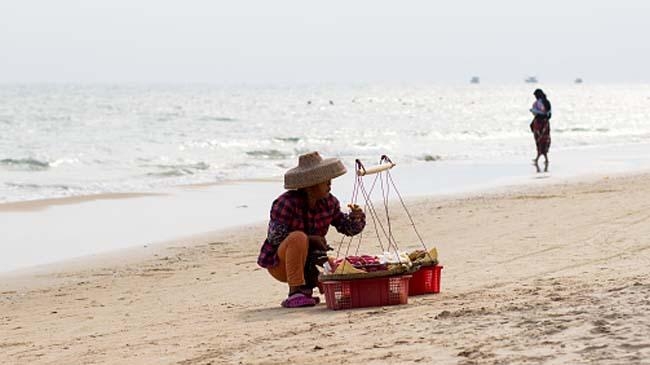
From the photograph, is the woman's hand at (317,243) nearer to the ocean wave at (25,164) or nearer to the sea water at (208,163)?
the sea water at (208,163)

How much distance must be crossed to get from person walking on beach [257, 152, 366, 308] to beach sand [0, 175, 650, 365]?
0.85 feet

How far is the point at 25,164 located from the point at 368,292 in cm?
2088

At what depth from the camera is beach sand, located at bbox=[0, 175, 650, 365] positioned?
5.38 meters

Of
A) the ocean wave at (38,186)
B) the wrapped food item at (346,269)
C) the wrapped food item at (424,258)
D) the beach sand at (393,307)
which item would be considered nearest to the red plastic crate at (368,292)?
the wrapped food item at (346,269)

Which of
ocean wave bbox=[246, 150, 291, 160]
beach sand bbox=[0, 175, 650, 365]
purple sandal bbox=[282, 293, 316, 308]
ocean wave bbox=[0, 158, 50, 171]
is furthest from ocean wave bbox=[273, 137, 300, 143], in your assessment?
purple sandal bbox=[282, 293, 316, 308]

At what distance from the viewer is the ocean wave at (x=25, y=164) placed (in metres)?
26.1

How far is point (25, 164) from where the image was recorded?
26.7 meters

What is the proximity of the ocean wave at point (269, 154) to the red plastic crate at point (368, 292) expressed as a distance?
22417 millimetres

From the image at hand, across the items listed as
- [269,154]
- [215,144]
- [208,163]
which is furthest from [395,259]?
[215,144]

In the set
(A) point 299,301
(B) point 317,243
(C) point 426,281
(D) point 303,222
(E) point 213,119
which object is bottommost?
(A) point 299,301

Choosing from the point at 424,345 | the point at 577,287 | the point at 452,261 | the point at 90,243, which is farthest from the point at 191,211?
the point at 424,345

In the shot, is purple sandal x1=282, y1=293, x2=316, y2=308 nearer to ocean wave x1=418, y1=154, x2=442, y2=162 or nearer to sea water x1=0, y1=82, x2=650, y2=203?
sea water x1=0, y1=82, x2=650, y2=203

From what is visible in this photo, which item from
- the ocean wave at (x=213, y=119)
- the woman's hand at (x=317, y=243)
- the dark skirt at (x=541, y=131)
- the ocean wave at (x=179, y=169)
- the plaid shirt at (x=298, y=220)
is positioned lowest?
the ocean wave at (x=179, y=169)

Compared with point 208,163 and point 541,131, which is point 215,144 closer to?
→ point 208,163
